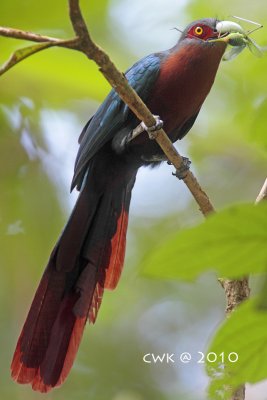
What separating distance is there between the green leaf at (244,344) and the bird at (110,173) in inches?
51.8

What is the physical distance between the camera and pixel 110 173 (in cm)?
259

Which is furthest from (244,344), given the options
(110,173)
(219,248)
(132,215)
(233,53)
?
(132,215)

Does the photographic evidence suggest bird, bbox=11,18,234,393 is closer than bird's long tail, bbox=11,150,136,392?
No

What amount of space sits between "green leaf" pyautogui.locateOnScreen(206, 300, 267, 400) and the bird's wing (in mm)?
1704

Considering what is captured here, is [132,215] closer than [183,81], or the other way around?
[183,81]

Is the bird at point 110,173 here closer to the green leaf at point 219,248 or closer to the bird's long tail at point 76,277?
the bird's long tail at point 76,277

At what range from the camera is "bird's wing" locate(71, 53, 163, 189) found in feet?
7.93

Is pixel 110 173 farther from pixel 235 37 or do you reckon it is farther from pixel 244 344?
pixel 244 344

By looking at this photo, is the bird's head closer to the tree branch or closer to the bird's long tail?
the bird's long tail

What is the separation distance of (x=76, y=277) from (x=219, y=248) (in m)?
1.64

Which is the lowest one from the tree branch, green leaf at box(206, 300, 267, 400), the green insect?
green leaf at box(206, 300, 267, 400)

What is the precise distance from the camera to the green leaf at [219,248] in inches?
24.1

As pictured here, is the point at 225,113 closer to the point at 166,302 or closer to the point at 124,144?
the point at 124,144

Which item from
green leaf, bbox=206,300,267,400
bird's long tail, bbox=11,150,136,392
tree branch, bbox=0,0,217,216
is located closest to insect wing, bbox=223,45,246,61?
tree branch, bbox=0,0,217,216
